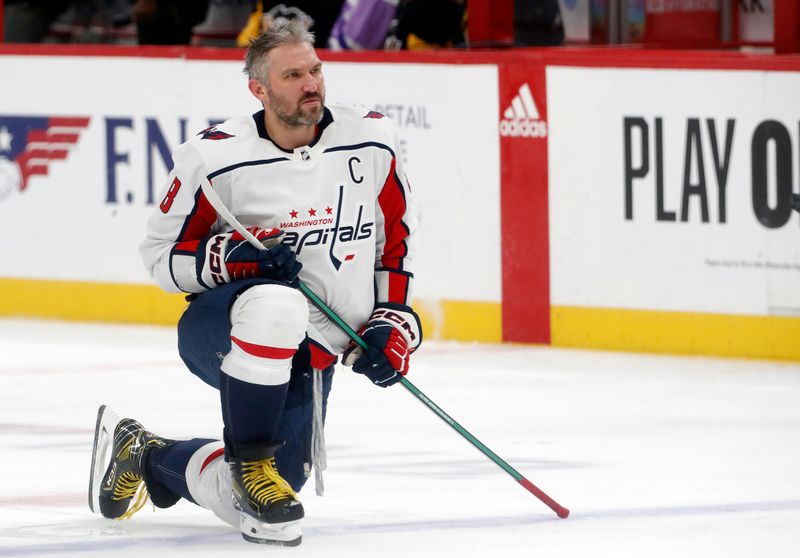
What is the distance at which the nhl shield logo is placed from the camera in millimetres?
6937

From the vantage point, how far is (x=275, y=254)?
3.44m

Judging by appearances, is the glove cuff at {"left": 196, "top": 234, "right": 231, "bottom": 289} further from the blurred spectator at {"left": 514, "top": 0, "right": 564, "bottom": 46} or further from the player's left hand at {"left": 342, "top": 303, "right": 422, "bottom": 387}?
the blurred spectator at {"left": 514, "top": 0, "right": 564, "bottom": 46}

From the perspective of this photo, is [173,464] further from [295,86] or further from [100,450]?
[295,86]

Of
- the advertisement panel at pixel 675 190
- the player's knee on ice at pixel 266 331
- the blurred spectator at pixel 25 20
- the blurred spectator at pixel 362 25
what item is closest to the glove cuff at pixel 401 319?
the player's knee on ice at pixel 266 331

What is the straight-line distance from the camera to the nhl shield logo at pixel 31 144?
22.8ft

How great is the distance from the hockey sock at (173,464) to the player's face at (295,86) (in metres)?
0.68

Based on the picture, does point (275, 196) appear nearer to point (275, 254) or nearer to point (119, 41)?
point (275, 254)

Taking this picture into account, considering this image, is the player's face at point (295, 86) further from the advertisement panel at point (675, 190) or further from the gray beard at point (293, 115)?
the advertisement panel at point (675, 190)

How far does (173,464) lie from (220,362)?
0.28m

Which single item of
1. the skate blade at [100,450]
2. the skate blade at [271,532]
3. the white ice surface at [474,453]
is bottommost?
the white ice surface at [474,453]

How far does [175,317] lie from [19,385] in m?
1.25

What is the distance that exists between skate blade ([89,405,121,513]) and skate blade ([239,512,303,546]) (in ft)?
1.37

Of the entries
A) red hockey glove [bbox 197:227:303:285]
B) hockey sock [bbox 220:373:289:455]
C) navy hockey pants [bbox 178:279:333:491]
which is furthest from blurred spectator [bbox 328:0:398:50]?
hockey sock [bbox 220:373:289:455]

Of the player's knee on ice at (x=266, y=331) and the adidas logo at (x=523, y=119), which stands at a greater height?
the adidas logo at (x=523, y=119)
